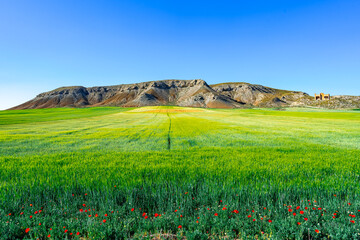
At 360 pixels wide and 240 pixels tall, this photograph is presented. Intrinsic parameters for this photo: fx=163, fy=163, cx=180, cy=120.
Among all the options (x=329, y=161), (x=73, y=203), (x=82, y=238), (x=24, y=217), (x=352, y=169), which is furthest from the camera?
→ (x=329, y=161)

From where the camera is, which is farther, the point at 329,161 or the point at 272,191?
the point at 329,161

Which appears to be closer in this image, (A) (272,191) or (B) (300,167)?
(A) (272,191)

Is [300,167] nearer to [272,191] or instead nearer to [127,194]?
[272,191]

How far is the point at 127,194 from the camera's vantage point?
5312 mm

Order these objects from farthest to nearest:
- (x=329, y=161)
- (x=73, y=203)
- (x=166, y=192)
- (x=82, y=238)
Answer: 1. (x=329, y=161)
2. (x=166, y=192)
3. (x=73, y=203)
4. (x=82, y=238)

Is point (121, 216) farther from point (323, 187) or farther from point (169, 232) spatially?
point (323, 187)

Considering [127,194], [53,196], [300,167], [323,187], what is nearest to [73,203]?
[53,196]

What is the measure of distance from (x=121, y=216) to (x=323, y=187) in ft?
21.4

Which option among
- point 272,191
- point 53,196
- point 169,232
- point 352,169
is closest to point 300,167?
point 352,169

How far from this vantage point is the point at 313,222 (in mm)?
4004

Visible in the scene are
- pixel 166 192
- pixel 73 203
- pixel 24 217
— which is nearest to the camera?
pixel 24 217

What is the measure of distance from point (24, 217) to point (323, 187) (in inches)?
355

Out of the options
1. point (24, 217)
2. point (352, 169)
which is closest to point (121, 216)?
point (24, 217)

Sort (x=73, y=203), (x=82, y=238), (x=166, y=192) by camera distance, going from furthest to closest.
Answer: (x=166, y=192) → (x=73, y=203) → (x=82, y=238)
